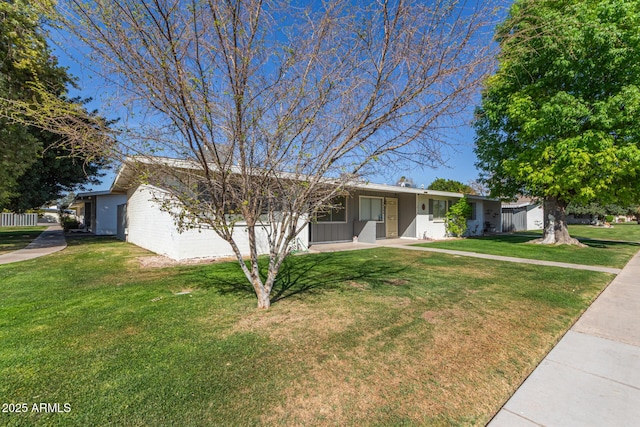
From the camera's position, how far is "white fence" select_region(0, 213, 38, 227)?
32938 millimetres

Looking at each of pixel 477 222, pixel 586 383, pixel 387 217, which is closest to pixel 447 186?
pixel 477 222

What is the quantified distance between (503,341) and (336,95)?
3.42 meters

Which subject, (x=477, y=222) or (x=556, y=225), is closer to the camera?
(x=556, y=225)

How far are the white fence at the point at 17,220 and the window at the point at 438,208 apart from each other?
4393 centimetres

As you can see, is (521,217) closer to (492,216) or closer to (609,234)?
(492,216)

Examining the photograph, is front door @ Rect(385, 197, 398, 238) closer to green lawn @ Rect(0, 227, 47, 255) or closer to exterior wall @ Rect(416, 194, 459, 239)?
exterior wall @ Rect(416, 194, 459, 239)

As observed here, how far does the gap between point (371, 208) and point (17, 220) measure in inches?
1656

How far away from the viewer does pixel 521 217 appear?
2567 cm

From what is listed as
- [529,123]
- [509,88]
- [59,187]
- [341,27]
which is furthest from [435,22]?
[59,187]

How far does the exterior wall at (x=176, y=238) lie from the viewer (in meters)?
8.59

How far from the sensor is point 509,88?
486 inches

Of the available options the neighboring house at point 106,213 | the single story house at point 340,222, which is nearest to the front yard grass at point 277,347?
the single story house at point 340,222

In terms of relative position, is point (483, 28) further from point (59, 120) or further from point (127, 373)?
point (127, 373)

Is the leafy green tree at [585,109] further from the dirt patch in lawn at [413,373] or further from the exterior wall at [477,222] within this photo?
the dirt patch in lawn at [413,373]
